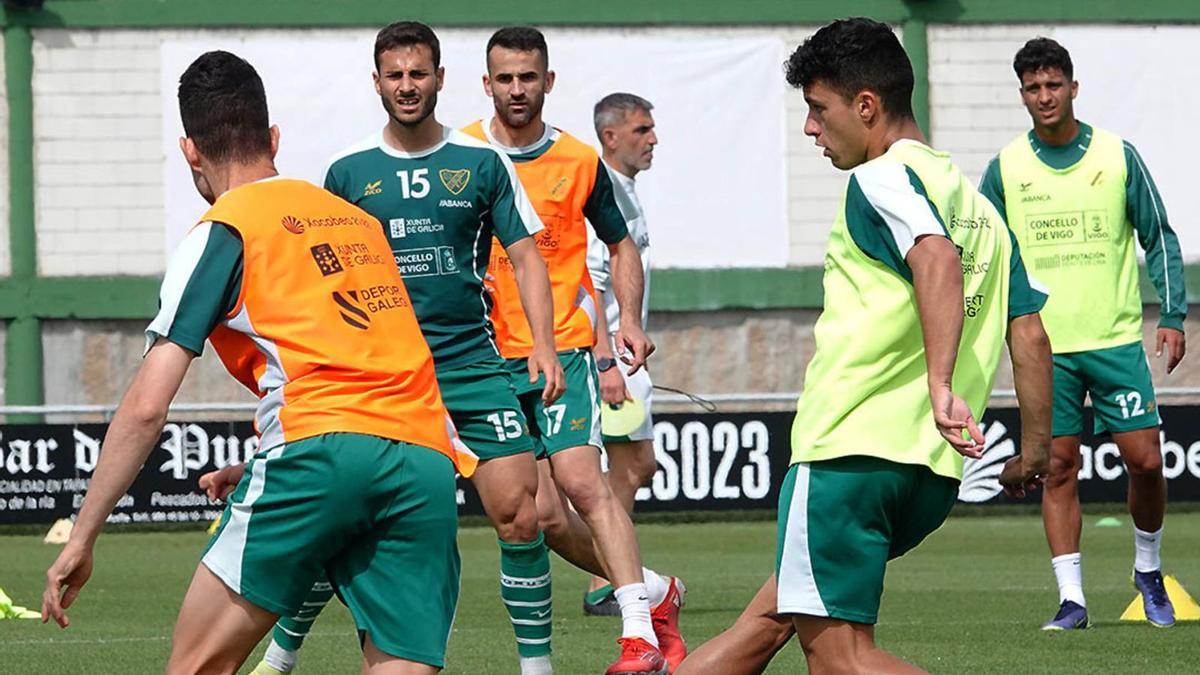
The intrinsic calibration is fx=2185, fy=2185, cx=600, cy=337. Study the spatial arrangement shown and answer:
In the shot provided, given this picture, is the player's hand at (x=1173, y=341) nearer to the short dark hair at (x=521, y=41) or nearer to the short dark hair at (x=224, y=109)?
the short dark hair at (x=521, y=41)

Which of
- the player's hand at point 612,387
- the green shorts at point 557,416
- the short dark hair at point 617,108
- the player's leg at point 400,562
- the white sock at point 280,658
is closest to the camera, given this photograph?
the player's leg at point 400,562

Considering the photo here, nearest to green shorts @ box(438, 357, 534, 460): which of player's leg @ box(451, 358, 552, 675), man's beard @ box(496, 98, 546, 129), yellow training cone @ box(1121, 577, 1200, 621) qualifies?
player's leg @ box(451, 358, 552, 675)

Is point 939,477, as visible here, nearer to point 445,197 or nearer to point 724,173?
point 445,197

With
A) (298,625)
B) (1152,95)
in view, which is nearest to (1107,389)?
(298,625)

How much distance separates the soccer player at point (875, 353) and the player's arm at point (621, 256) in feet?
10.3

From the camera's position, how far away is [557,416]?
8297 millimetres

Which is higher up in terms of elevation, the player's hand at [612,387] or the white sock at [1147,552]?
the player's hand at [612,387]

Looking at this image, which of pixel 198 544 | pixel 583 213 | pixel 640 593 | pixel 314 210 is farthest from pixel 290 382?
pixel 198 544

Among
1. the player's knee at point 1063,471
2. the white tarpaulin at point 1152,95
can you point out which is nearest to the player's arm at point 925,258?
the player's knee at point 1063,471

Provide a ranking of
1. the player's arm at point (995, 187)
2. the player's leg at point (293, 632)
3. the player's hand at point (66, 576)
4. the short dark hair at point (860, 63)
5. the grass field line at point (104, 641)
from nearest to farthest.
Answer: the player's hand at point (66, 576) < the short dark hair at point (860, 63) < the player's leg at point (293, 632) < the grass field line at point (104, 641) < the player's arm at point (995, 187)

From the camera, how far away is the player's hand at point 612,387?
9891 millimetres

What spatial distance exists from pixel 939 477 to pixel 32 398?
54.9 feet

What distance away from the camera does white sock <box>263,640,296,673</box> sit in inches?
283

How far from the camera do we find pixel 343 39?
2117 centimetres
